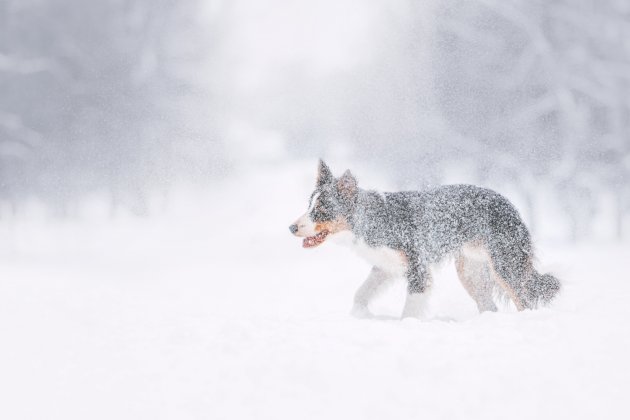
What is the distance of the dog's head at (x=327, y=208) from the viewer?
440 centimetres

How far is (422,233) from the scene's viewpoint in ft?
15.3

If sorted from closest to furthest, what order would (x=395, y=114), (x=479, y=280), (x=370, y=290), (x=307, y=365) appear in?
1. (x=307, y=365)
2. (x=370, y=290)
3. (x=479, y=280)
4. (x=395, y=114)

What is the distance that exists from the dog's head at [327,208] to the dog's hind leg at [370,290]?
52cm

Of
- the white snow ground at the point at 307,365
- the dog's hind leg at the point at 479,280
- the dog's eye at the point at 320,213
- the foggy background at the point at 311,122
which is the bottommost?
the white snow ground at the point at 307,365

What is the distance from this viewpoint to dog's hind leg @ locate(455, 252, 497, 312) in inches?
195

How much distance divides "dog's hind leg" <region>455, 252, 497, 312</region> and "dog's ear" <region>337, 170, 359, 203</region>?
109cm

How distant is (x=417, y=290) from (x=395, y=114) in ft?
26.2

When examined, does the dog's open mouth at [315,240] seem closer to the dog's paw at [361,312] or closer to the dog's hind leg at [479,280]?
the dog's paw at [361,312]

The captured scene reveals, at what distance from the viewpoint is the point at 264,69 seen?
13688 millimetres

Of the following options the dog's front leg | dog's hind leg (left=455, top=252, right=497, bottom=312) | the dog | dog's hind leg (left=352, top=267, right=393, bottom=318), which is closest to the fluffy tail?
the dog

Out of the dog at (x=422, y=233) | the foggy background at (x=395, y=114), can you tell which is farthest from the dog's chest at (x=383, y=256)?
the foggy background at (x=395, y=114)

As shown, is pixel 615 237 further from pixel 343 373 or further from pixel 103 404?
pixel 103 404

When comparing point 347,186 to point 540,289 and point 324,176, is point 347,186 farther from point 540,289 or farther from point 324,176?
point 540,289

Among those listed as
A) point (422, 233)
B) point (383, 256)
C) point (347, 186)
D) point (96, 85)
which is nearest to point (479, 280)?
point (422, 233)
